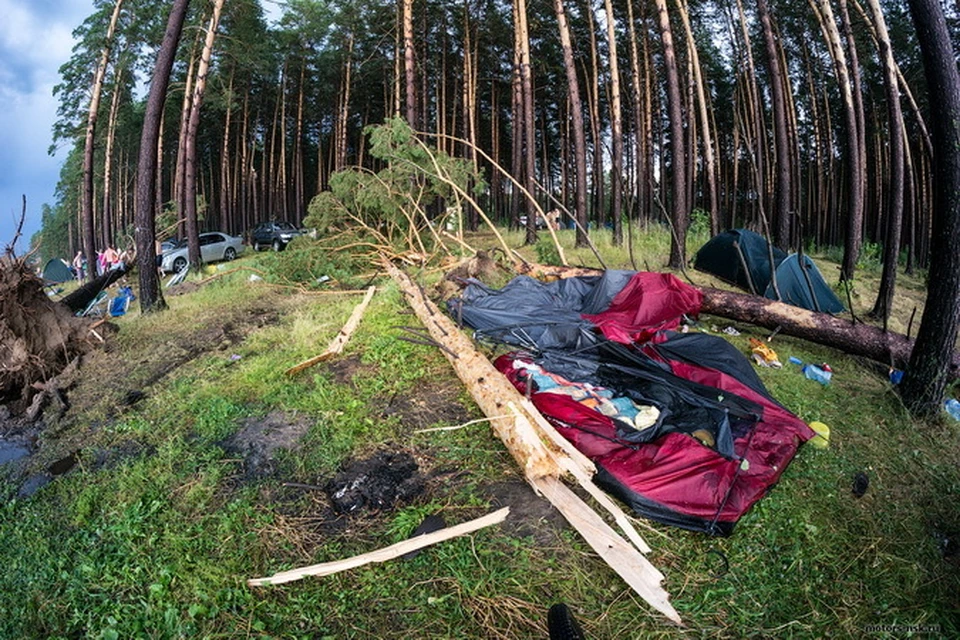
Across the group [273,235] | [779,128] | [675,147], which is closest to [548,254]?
[675,147]

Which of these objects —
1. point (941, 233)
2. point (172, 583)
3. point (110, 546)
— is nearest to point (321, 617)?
point (172, 583)

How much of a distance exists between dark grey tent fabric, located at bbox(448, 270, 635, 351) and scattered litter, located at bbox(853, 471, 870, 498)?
2.53m

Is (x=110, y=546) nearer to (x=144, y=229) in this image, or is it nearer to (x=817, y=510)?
(x=817, y=510)

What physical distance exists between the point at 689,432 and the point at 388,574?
2403 millimetres

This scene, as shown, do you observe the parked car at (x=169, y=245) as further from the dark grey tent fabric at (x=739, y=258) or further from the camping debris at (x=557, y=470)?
the dark grey tent fabric at (x=739, y=258)

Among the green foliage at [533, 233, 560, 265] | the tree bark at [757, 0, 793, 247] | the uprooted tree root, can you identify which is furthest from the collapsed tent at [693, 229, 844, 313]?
the uprooted tree root

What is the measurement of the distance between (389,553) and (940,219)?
5370 mm

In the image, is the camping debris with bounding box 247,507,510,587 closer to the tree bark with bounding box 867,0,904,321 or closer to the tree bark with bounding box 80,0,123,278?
the tree bark with bounding box 867,0,904,321

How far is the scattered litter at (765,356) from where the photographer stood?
18.2ft

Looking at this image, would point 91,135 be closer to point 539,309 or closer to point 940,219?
point 539,309

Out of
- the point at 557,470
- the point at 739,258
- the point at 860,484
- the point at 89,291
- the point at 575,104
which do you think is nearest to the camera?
the point at 557,470

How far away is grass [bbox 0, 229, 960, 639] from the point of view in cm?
225

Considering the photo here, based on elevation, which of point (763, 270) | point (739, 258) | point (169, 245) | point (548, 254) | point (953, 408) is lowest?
point (953, 408)

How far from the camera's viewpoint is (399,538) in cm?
276
